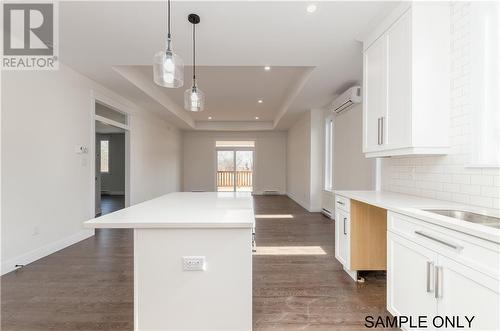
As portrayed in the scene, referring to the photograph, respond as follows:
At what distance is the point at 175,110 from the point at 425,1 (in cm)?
580

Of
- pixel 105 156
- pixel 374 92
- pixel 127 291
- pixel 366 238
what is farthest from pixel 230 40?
pixel 105 156

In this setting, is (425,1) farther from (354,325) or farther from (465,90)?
(354,325)

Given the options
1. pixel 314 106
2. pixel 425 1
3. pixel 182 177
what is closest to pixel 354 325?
pixel 425 1

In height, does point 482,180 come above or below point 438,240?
above

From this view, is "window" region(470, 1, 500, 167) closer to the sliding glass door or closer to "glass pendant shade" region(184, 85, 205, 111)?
"glass pendant shade" region(184, 85, 205, 111)

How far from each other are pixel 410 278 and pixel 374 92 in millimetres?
1771

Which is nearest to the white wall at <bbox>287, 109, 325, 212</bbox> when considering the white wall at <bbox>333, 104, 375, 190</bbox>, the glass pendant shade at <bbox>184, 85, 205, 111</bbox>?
the white wall at <bbox>333, 104, 375, 190</bbox>

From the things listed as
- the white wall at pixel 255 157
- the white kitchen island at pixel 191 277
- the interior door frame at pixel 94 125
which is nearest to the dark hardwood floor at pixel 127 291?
the white kitchen island at pixel 191 277

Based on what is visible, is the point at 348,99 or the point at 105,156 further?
the point at 105,156

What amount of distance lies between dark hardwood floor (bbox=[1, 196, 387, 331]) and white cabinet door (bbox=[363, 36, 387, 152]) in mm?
1445

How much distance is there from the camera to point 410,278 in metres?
1.60

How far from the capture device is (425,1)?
78.9 inches

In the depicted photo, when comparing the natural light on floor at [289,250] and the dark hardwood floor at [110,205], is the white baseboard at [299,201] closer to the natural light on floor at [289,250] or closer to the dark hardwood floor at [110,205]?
the natural light on floor at [289,250]

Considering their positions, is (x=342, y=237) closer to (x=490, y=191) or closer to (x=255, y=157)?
(x=490, y=191)
